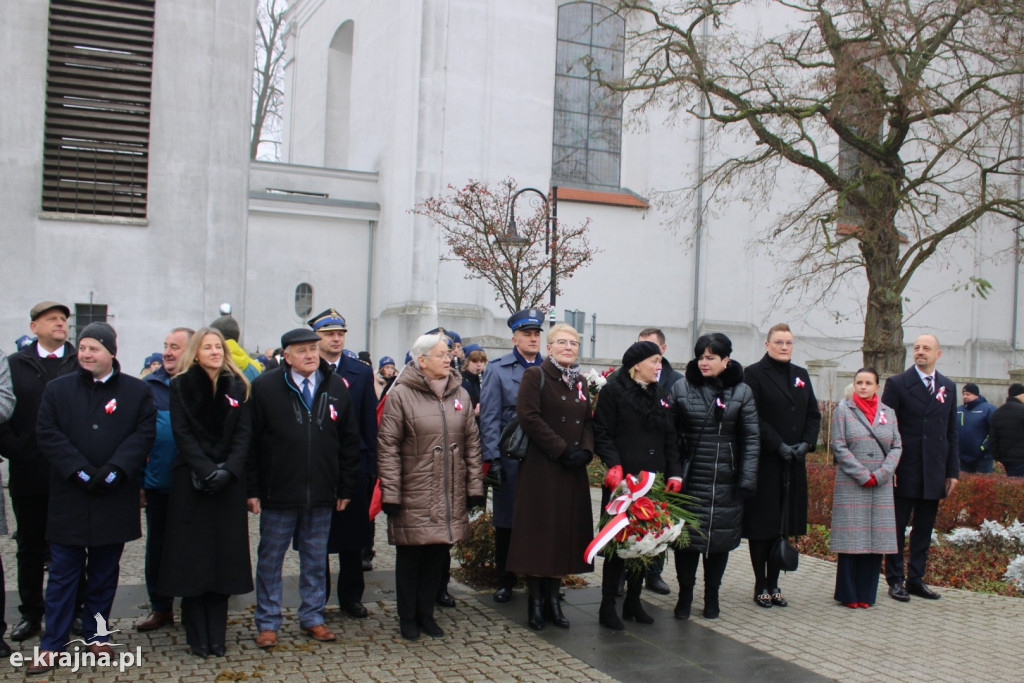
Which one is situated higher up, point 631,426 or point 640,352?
point 640,352

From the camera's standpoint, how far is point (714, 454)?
7.15m

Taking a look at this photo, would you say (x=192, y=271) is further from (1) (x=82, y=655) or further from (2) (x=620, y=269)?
(2) (x=620, y=269)

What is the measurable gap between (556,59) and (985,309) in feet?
52.6

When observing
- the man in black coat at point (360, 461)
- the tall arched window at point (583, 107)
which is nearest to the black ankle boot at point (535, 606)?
the man in black coat at point (360, 461)

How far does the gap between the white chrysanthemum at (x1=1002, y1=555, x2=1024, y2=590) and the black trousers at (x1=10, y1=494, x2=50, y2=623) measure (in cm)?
783

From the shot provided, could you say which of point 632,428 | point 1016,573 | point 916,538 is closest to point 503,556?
point 632,428

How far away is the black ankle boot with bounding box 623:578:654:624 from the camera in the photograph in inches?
277

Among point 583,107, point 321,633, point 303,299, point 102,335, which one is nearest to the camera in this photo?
point 102,335

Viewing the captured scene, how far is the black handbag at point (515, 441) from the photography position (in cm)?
674

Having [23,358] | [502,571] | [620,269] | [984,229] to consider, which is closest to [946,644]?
[502,571]

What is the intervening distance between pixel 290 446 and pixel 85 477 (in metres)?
1.21

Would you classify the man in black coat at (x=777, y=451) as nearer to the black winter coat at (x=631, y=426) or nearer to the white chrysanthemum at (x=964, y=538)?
the black winter coat at (x=631, y=426)

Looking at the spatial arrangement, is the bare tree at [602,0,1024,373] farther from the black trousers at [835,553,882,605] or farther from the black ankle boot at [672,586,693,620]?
the black ankle boot at [672,586,693,620]

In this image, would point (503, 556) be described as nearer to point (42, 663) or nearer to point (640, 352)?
point (640, 352)
